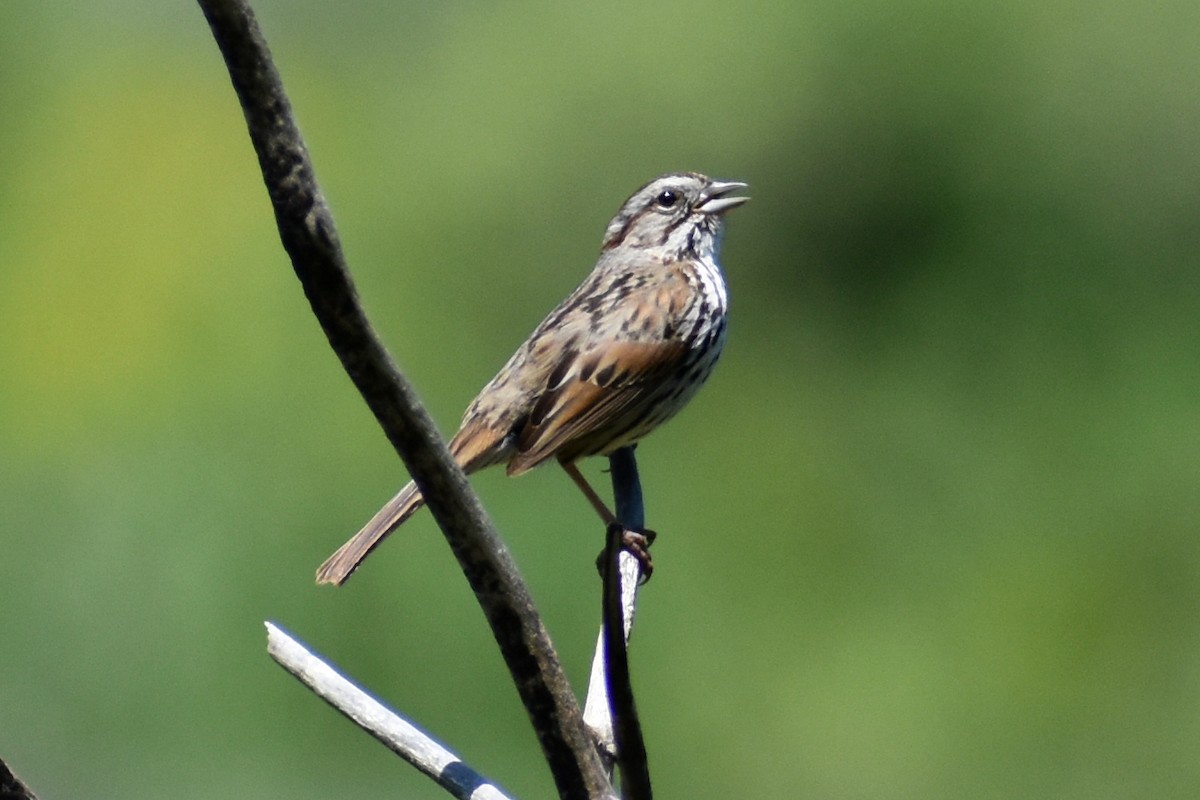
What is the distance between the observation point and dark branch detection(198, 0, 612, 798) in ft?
4.28

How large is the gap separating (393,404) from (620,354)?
9.27 feet

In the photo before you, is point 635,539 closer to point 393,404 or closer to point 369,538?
point 369,538

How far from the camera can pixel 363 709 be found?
1982 mm

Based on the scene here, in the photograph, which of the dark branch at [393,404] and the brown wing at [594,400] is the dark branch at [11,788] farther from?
the brown wing at [594,400]

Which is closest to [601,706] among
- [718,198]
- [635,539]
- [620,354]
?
[635,539]

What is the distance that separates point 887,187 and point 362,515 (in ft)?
14.0

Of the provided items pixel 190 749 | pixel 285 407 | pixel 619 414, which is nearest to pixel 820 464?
pixel 285 407

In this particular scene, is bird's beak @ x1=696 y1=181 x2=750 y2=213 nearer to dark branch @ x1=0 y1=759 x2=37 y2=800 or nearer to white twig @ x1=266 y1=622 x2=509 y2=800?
white twig @ x1=266 y1=622 x2=509 y2=800

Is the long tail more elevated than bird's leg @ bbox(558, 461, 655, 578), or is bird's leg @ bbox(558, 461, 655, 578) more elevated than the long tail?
the long tail

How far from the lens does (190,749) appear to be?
24.2 ft

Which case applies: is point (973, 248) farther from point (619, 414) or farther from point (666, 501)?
point (619, 414)

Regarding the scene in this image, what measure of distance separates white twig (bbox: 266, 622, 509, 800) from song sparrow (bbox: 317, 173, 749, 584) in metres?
1.44

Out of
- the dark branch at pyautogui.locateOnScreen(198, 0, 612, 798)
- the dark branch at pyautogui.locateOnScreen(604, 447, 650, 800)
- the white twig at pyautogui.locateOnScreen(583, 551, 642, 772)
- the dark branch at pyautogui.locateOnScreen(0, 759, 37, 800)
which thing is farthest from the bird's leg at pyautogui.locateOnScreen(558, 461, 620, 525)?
the dark branch at pyautogui.locateOnScreen(0, 759, 37, 800)

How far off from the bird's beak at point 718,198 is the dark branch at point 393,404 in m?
3.25
